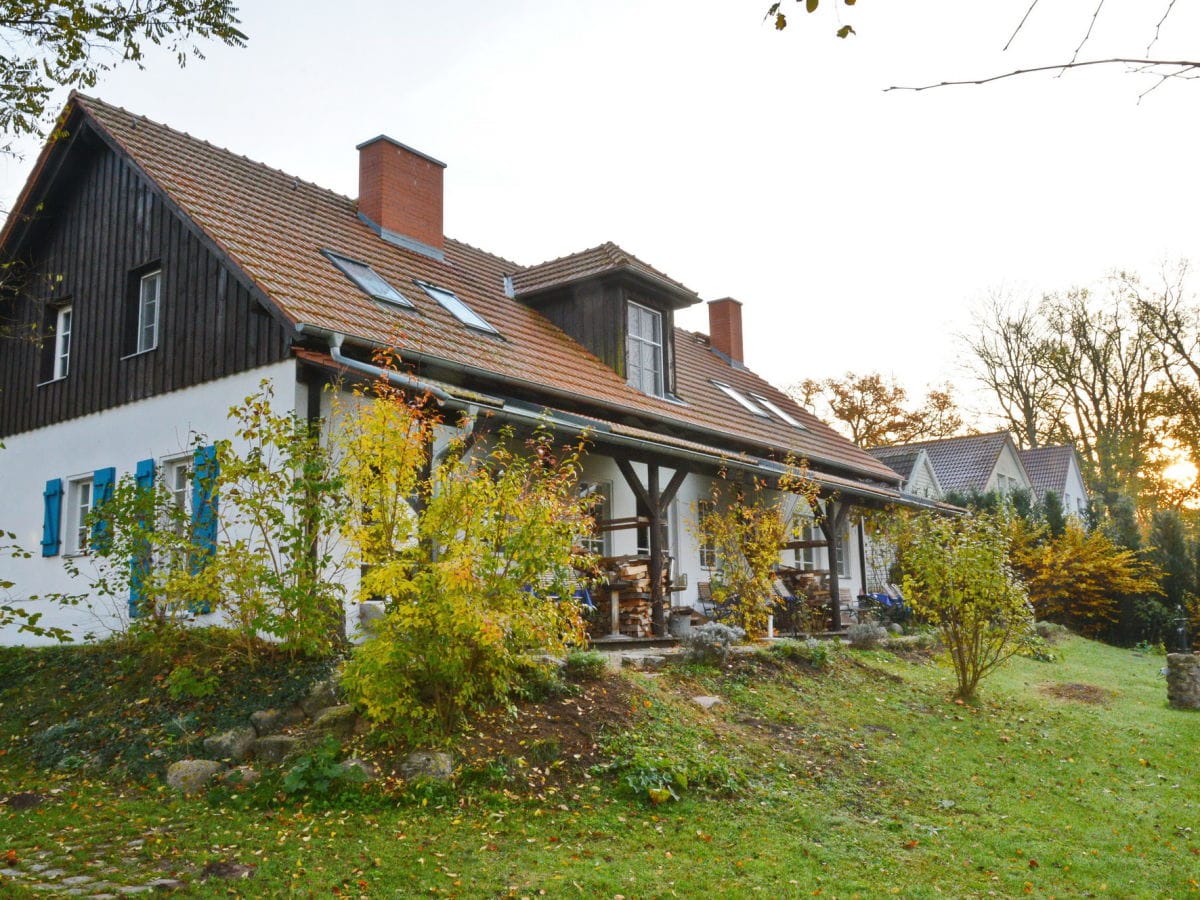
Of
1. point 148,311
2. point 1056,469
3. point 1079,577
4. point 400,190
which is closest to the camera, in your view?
point 148,311

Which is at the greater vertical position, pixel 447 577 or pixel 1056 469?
pixel 1056 469

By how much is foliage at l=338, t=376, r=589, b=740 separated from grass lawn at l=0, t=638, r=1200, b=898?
0.60 metres

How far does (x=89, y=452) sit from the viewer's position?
12.9 meters

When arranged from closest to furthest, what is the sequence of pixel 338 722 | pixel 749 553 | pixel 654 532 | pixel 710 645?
pixel 338 722 → pixel 710 645 → pixel 654 532 → pixel 749 553

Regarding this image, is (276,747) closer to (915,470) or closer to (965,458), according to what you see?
(915,470)

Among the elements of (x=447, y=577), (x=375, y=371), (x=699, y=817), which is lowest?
(x=699, y=817)

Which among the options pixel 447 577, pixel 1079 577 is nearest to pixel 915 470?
pixel 1079 577

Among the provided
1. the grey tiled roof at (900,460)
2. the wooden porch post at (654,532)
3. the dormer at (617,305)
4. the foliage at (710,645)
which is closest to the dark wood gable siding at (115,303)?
the wooden porch post at (654,532)

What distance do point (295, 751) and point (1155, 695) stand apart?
1083cm

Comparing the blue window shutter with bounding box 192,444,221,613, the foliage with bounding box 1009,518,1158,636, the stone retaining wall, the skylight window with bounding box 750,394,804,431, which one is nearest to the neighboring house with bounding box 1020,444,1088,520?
the foliage with bounding box 1009,518,1158,636

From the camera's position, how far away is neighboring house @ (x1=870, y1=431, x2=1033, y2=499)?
109 feet

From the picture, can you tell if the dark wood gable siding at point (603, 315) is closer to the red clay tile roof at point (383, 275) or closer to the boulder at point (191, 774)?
the red clay tile roof at point (383, 275)

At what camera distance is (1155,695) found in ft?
42.6

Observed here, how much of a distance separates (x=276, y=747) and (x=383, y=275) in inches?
304
